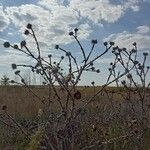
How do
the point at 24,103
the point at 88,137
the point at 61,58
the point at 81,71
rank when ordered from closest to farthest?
the point at 81,71 → the point at 61,58 → the point at 88,137 → the point at 24,103

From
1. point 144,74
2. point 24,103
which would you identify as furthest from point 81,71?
point 24,103

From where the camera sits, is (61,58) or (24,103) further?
(24,103)

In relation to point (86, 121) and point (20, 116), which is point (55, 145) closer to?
point (86, 121)

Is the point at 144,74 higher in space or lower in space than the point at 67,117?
higher

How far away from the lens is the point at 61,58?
480 centimetres

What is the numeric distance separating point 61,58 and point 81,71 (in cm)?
122

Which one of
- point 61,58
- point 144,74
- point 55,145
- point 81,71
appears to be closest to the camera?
point 81,71

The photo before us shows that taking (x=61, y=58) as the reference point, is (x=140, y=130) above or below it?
below

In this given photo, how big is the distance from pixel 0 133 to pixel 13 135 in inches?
34.0

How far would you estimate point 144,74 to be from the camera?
222 inches

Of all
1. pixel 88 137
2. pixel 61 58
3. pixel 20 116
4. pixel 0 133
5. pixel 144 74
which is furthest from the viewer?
pixel 20 116

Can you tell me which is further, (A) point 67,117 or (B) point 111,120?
(B) point 111,120

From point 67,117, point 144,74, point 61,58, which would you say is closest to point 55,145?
point 67,117

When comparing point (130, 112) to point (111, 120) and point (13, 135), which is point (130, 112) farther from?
point (13, 135)
